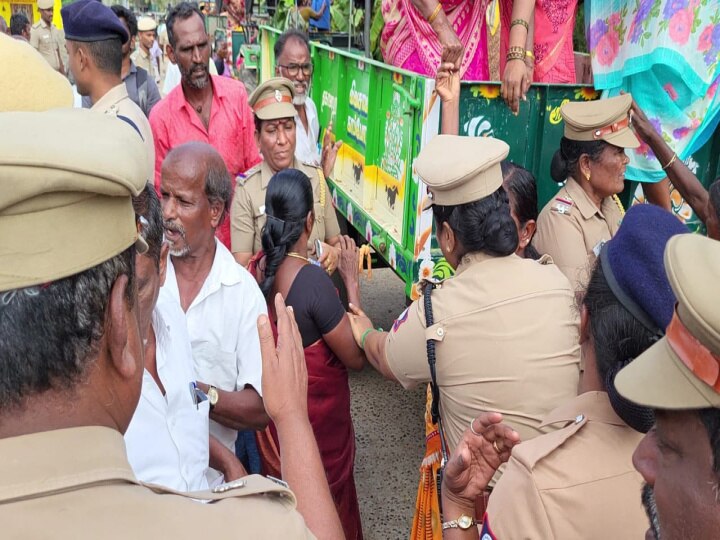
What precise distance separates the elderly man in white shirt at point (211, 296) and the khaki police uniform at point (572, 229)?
1.28m

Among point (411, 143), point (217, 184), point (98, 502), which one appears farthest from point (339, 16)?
point (98, 502)

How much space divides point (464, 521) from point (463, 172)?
1.01 metres

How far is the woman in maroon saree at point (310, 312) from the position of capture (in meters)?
2.44

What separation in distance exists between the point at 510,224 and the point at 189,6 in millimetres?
2889

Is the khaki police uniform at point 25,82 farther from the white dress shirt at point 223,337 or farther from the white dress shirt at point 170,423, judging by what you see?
the white dress shirt at point 223,337

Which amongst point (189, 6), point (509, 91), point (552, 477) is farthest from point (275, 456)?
point (189, 6)

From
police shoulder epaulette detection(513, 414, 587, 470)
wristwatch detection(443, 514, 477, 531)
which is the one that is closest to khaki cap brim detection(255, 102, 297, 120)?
wristwatch detection(443, 514, 477, 531)

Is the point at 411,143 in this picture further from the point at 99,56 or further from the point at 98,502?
the point at 98,502

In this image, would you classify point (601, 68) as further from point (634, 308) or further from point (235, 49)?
point (235, 49)

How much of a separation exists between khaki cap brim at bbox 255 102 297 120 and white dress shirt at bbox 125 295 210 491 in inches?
68.2

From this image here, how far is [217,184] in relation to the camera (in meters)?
2.41

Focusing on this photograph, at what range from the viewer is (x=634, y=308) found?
1.26 metres

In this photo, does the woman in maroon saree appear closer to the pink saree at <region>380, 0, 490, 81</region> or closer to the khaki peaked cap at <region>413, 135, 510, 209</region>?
the khaki peaked cap at <region>413, 135, 510, 209</region>

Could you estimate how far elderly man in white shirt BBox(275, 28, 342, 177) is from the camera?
404 cm
